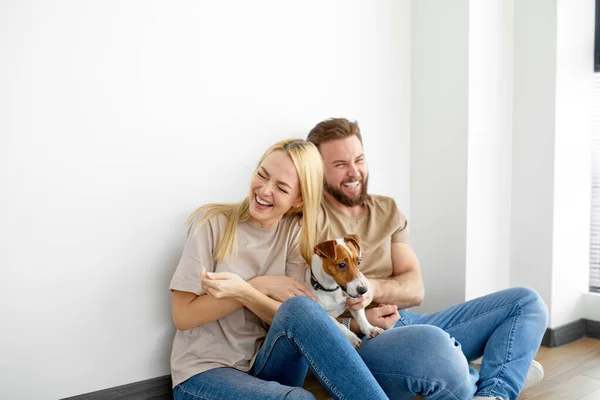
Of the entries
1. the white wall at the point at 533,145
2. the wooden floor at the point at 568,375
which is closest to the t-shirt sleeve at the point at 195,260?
the wooden floor at the point at 568,375

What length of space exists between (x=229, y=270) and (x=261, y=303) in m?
0.16

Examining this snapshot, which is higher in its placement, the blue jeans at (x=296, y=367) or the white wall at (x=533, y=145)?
the white wall at (x=533, y=145)

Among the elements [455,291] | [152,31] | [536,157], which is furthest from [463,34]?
[152,31]

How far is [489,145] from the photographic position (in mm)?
2609

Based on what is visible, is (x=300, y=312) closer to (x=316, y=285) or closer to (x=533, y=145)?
(x=316, y=285)

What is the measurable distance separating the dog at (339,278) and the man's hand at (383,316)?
7cm

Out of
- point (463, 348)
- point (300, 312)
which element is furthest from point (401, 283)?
point (300, 312)

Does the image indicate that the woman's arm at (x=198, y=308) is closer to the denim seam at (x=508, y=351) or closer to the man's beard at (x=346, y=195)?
the man's beard at (x=346, y=195)

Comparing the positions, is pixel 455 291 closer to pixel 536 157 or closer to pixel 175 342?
pixel 536 157

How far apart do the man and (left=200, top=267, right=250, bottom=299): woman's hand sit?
392 millimetres

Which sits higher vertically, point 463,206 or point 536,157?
point 536,157

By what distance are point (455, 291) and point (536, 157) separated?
0.79 metres

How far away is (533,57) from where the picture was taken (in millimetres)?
2635

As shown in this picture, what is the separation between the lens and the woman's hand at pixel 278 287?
1.66m
